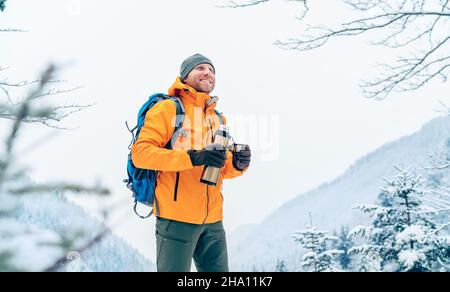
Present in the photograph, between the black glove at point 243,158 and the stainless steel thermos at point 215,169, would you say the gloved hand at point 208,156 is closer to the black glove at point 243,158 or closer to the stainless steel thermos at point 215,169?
the stainless steel thermos at point 215,169

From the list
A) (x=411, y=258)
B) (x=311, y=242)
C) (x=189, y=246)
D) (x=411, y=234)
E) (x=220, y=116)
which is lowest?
(x=411, y=258)

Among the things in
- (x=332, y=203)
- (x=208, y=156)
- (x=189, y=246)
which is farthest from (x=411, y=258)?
(x=332, y=203)

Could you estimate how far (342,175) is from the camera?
69.2m

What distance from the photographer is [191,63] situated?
2.64 metres

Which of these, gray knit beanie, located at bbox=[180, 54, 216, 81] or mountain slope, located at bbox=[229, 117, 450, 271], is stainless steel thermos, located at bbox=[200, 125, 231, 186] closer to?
gray knit beanie, located at bbox=[180, 54, 216, 81]

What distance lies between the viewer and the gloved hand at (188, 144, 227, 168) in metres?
2.05

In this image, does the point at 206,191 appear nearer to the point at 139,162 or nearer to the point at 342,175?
the point at 139,162

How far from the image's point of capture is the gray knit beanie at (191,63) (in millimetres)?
2613

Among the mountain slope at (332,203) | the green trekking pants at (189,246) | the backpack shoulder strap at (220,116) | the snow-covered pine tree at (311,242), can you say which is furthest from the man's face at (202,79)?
the mountain slope at (332,203)

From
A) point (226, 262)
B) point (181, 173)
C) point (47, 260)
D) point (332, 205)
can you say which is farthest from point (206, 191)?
point (332, 205)

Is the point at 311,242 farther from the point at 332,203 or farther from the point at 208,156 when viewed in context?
the point at 332,203

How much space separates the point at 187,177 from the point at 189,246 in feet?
1.42

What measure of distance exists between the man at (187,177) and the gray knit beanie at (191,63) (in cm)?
11

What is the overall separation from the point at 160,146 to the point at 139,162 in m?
0.18
